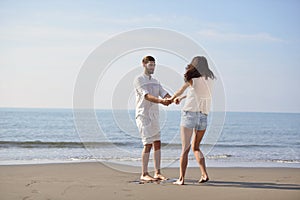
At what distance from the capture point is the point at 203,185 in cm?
513

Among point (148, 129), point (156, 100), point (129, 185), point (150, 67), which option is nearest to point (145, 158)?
point (148, 129)

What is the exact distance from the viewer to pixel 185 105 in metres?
5.19

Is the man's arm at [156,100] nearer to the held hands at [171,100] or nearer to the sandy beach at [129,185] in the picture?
the held hands at [171,100]

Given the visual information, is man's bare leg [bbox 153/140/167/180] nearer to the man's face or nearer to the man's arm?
the man's arm

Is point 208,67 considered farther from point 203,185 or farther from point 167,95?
point 203,185

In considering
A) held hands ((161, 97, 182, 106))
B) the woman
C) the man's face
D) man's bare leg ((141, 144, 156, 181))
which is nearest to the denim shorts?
the woman

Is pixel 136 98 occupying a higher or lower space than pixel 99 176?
higher

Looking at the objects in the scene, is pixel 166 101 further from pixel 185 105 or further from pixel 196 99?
pixel 196 99

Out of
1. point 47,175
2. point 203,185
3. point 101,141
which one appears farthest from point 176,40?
point 101,141

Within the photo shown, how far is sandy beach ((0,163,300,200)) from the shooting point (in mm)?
4469

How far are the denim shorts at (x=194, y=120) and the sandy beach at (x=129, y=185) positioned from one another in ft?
2.46

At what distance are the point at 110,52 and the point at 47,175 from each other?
209 centimetres

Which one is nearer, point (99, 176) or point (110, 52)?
point (110, 52)

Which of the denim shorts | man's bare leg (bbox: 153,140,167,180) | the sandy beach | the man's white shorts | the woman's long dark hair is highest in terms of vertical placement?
the woman's long dark hair
